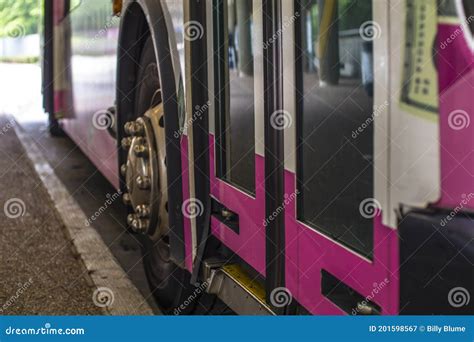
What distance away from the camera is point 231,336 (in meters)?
2.19

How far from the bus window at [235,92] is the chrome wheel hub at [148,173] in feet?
2.06

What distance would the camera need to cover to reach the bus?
5.44ft

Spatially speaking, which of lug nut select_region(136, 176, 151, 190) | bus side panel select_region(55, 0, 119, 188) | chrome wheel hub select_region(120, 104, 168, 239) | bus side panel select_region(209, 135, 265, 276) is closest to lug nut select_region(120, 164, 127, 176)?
chrome wheel hub select_region(120, 104, 168, 239)

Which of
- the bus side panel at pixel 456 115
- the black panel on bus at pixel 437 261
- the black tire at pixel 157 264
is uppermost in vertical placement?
the bus side panel at pixel 456 115

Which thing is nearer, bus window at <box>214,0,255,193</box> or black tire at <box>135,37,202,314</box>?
bus window at <box>214,0,255,193</box>

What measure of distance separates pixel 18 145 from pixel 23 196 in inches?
111

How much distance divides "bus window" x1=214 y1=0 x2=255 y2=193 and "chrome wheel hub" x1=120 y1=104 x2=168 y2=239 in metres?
0.63

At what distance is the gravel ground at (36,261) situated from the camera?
3695 millimetres

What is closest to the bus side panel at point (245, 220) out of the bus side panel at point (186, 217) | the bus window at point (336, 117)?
the bus side panel at point (186, 217)

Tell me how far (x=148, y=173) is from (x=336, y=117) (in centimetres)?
158

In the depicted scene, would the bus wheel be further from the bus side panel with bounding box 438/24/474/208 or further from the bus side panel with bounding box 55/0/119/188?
the bus side panel with bounding box 438/24/474/208

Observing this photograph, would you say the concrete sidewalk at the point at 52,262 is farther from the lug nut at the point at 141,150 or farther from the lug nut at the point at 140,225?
the lug nut at the point at 141,150

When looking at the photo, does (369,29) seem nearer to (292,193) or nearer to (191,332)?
(292,193)

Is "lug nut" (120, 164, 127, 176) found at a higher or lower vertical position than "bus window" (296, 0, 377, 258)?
lower
